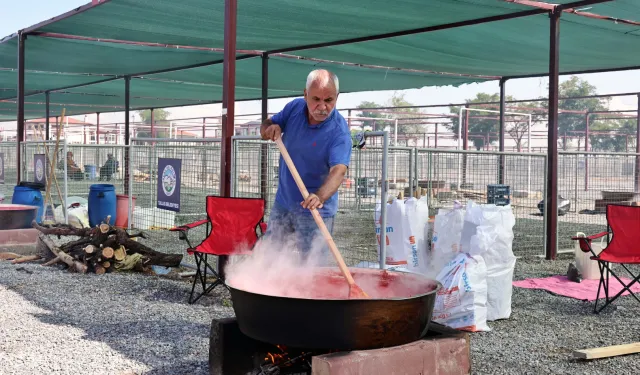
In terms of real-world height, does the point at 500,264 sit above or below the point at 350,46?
below

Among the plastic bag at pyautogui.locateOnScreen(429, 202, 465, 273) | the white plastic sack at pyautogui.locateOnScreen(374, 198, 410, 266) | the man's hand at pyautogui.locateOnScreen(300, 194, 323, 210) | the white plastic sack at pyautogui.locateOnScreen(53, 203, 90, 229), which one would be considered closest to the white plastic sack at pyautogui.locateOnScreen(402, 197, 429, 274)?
the white plastic sack at pyautogui.locateOnScreen(374, 198, 410, 266)

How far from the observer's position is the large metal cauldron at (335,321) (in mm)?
2613

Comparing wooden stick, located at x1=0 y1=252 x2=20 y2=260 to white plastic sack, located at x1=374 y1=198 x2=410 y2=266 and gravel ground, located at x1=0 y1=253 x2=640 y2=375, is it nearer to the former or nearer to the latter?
gravel ground, located at x1=0 y1=253 x2=640 y2=375

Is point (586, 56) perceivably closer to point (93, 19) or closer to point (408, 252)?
point (408, 252)

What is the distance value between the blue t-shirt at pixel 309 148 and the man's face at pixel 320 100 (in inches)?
4.9

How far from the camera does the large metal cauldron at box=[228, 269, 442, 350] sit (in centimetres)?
261

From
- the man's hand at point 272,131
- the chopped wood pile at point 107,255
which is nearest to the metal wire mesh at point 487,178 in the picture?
the chopped wood pile at point 107,255

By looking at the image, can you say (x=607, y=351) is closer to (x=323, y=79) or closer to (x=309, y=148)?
(x=309, y=148)

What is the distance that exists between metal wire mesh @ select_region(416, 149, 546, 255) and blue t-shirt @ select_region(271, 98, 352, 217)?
3751 millimetres

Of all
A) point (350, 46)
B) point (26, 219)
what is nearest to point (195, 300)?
point (26, 219)

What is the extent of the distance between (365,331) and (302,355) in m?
0.46

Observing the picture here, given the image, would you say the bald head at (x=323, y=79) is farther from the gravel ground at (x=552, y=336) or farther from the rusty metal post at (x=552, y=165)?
the rusty metal post at (x=552, y=165)

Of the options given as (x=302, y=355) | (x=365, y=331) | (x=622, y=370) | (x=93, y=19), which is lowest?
(x=622, y=370)

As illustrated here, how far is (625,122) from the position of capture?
170ft
